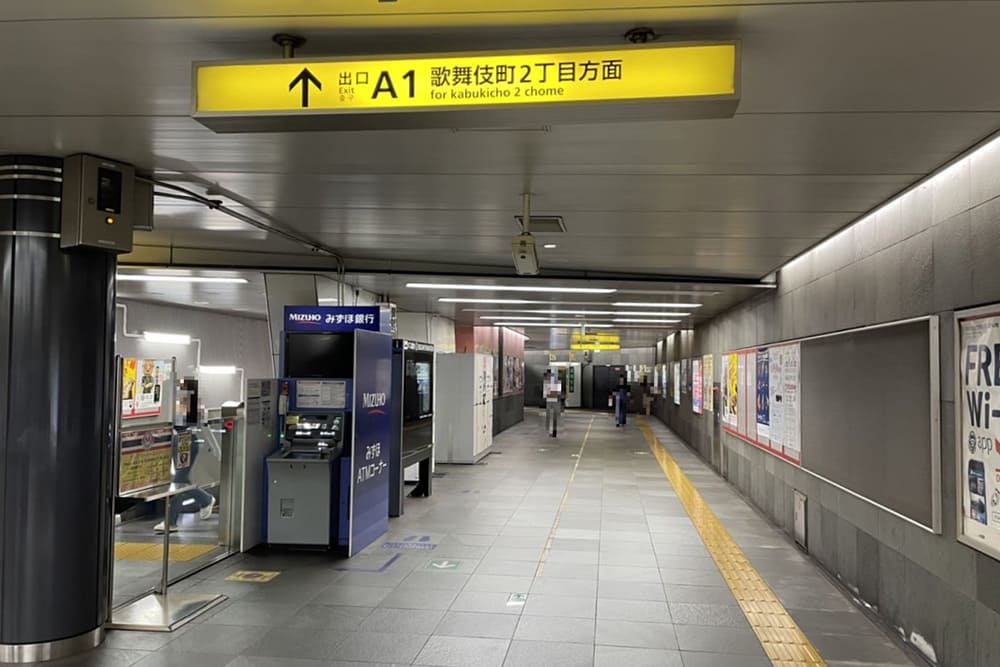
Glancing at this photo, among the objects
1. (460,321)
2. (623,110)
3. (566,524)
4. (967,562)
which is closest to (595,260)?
(566,524)

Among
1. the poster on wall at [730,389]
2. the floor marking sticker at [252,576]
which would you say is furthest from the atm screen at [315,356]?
the poster on wall at [730,389]

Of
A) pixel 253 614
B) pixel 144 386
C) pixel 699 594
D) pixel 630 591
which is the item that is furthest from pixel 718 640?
pixel 144 386

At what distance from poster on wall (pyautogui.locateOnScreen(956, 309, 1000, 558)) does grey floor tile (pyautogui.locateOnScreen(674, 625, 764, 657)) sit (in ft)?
4.61

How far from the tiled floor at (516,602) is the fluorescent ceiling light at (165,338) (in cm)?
695

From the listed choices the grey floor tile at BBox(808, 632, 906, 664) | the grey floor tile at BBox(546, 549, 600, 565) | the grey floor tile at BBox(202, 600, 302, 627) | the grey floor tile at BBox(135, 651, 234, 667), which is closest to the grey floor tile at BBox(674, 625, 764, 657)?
the grey floor tile at BBox(808, 632, 906, 664)

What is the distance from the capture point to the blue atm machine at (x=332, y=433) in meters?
7.00

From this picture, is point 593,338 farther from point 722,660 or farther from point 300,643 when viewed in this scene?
point 300,643

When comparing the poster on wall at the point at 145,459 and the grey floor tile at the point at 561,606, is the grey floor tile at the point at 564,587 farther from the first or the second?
the poster on wall at the point at 145,459

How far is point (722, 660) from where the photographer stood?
439 centimetres

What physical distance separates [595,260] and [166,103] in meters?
5.34

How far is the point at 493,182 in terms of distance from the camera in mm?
4949

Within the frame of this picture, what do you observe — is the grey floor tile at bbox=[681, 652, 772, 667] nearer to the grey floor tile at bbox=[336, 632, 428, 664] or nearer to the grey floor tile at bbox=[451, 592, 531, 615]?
the grey floor tile at bbox=[451, 592, 531, 615]

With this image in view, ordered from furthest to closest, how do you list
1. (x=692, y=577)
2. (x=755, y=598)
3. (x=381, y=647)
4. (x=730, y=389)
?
(x=730, y=389) < (x=692, y=577) < (x=755, y=598) < (x=381, y=647)

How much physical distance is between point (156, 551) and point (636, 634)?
4.55m
